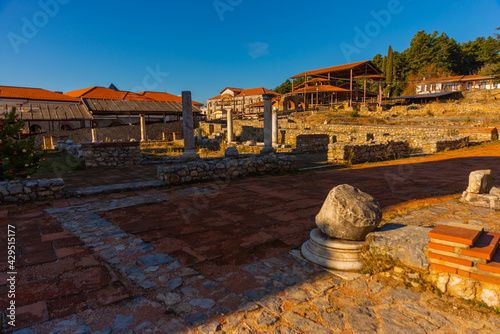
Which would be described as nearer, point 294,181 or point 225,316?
point 225,316

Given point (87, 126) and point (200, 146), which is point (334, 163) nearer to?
point (200, 146)

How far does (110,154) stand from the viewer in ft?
36.9

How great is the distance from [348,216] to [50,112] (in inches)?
1268

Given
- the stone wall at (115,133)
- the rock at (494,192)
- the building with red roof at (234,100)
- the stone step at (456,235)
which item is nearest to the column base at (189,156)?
the rock at (494,192)

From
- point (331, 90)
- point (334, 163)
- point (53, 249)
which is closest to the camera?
point (53, 249)

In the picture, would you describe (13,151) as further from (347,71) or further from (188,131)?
(347,71)

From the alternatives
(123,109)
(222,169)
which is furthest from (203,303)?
(123,109)

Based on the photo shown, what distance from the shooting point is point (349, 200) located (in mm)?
3184

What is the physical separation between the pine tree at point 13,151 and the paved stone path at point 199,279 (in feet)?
4.81

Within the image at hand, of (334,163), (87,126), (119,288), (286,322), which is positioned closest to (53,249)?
(119,288)

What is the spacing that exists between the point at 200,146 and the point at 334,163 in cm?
1050

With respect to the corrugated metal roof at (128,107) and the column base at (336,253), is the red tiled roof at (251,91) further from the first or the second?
the column base at (336,253)

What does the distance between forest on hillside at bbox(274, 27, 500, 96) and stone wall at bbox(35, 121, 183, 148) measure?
34872 millimetres

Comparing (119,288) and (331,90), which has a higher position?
(331,90)
